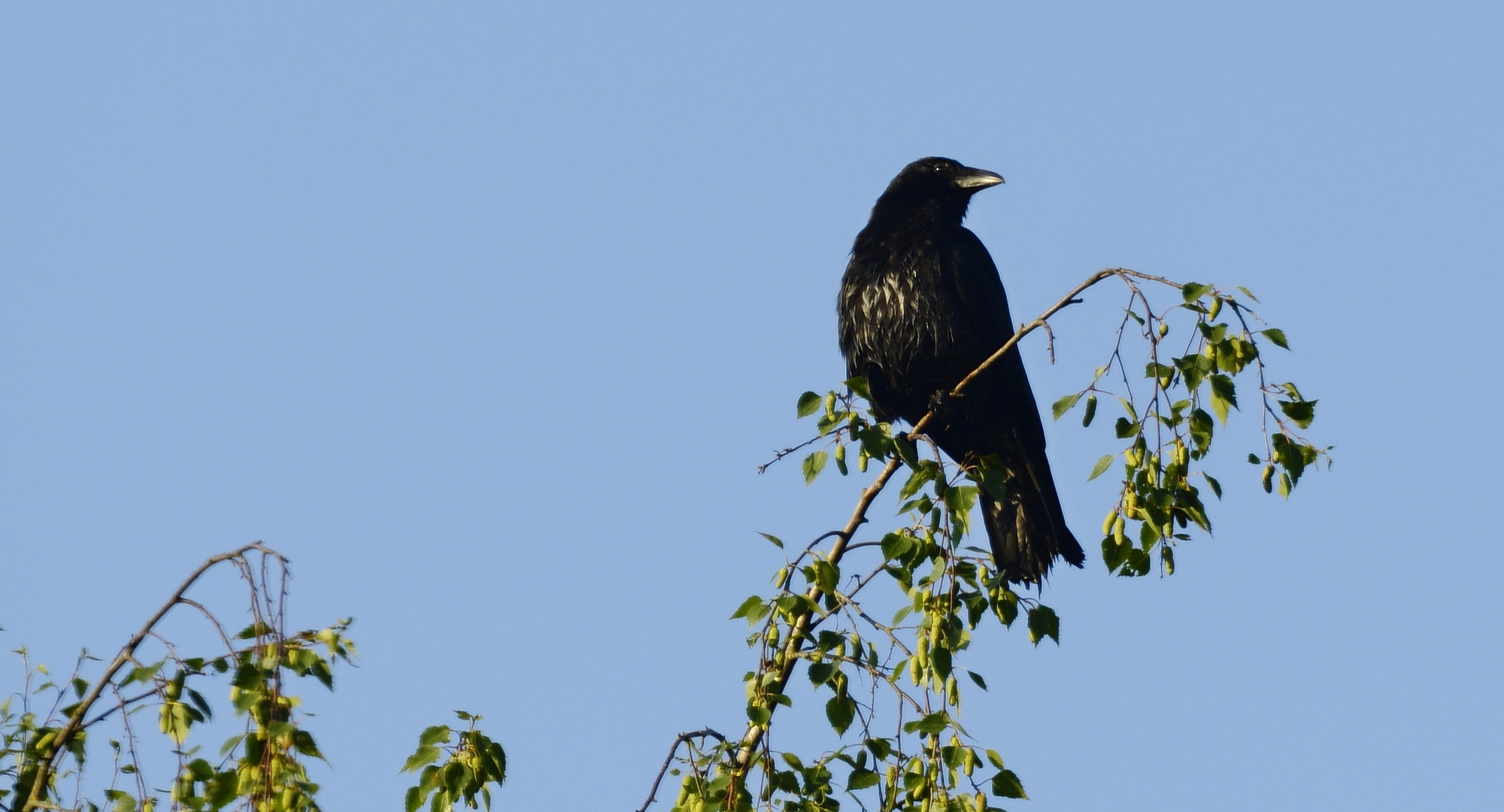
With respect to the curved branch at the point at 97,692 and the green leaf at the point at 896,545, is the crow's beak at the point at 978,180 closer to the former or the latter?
the green leaf at the point at 896,545

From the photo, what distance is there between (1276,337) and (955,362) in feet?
10.5

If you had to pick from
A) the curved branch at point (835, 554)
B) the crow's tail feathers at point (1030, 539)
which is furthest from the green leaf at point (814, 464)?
the crow's tail feathers at point (1030, 539)

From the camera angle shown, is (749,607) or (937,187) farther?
(937,187)

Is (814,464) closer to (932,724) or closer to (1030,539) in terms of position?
(932,724)

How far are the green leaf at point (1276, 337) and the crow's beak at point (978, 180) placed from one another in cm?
433

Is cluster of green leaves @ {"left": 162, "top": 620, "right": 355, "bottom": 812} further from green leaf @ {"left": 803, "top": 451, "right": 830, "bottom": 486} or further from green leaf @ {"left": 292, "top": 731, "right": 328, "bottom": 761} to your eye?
green leaf @ {"left": 803, "top": 451, "right": 830, "bottom": 486}

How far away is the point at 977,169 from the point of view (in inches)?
308

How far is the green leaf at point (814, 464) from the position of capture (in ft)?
13.3

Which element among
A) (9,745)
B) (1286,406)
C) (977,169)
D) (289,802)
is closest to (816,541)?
(1286,406)

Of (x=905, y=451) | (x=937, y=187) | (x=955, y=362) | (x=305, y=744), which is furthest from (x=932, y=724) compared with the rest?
(x=937, y=187)

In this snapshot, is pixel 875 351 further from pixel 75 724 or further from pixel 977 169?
pixel 75 724

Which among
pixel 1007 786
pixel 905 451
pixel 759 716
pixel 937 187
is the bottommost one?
pixel 1007 786

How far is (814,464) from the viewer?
4082mm

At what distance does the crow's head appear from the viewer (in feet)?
24.9
